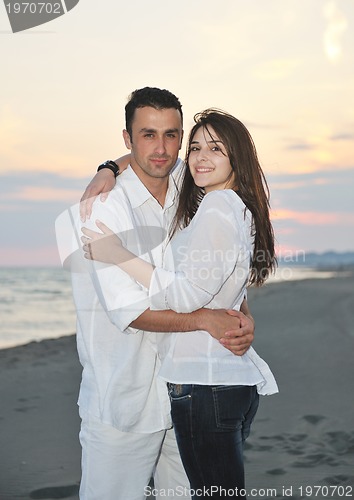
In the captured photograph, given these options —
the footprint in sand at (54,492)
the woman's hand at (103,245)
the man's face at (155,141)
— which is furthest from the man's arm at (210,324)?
the footprint in sand at (54,492)

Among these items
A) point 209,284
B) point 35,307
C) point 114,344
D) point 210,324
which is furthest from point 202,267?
point 35,307

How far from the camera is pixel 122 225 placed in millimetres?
2879

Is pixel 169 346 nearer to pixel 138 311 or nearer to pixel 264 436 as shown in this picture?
pixel 138 311

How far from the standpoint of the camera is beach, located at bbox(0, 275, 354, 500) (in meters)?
4.45

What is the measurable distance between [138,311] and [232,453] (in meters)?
0.62

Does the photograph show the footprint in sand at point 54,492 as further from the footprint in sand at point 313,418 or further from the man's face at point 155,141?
the man's face at point 155,141

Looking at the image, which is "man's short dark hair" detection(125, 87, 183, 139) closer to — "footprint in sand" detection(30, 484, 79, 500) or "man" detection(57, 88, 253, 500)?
"man" detection(57, 88, 253, 500)

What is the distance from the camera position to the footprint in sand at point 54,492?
4301mm

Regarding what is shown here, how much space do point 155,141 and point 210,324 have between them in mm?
943

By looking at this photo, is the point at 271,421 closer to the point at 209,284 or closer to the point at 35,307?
the point at 209,284

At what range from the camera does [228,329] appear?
260cm

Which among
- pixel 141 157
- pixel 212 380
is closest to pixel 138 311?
pixel 212 380

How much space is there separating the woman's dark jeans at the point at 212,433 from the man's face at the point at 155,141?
3.38ft

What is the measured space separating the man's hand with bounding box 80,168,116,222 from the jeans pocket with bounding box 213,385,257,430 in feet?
2.93
